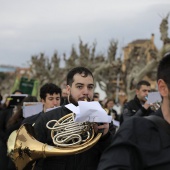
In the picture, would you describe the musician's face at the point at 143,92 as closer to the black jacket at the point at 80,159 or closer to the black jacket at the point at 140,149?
the black jacket at the point at 80,159

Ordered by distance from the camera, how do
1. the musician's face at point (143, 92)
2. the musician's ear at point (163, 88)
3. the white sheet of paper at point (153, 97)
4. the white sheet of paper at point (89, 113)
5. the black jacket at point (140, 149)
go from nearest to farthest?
the black jacket at point (140, 149), the musician's ear at point (163, 88), the white sheet of paper at point (89, 113), the white sheet of paper at point (153, 97), the musician's face at point (143, 92)

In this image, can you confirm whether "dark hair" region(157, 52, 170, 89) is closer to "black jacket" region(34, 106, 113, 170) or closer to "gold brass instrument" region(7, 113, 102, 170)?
"gold brass instrument" region(7, 113, 102, 170)

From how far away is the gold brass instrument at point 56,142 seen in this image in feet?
10.6

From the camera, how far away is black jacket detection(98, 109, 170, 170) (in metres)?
1.99

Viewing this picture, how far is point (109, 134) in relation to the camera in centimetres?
352

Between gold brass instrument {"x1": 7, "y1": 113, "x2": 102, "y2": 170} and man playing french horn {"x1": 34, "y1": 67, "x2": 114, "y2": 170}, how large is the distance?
8 cm

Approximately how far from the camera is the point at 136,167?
79.1 inches

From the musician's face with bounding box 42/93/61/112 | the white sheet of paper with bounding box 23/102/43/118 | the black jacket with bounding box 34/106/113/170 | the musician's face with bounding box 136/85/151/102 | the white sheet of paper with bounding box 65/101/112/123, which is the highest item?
Result: the musician's face with bounding box 136/85/151/102

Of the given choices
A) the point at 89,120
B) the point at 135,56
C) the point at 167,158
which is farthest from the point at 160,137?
the point at 135,56

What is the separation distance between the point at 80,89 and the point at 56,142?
2.18ft

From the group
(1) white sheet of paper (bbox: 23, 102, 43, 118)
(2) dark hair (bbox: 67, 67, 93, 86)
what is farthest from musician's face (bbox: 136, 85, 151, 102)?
(2) dark hair (bbox: 67, 67, 93, 86)

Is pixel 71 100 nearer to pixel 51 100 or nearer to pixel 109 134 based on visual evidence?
pixel 109 134

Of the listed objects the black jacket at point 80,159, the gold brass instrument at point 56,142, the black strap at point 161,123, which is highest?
the black strap at point 161,123

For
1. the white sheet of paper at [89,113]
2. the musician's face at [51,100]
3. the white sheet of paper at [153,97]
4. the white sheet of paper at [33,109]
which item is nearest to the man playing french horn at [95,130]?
the white sheet of paper at [89,113]
